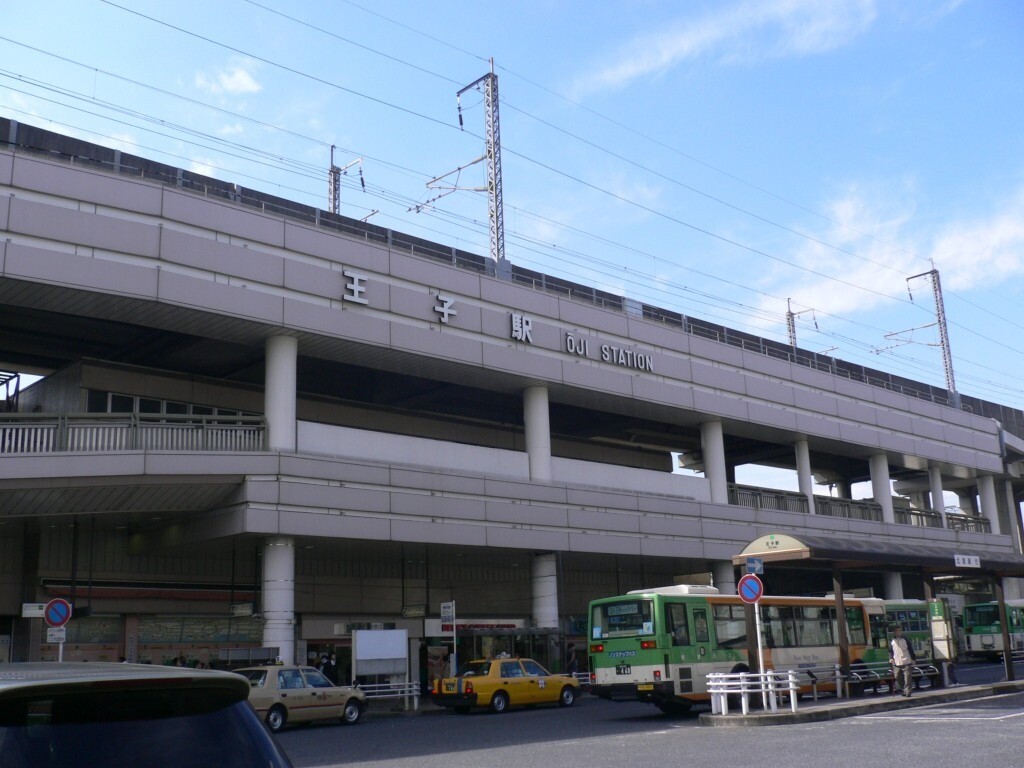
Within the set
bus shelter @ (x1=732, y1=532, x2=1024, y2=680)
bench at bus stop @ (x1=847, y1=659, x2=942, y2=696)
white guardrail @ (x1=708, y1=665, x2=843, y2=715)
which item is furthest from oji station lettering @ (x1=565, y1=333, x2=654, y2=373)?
white guardrail @ (x1=708, y1=665, x2=843, y2=715)

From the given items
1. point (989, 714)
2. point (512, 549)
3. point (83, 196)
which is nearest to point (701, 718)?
point (989, 714)

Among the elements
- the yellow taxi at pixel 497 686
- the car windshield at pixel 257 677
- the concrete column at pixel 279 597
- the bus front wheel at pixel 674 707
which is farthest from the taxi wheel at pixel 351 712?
the bus front wheel at pixel 674 707

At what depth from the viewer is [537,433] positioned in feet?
108

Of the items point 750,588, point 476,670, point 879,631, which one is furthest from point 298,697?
point 879,631

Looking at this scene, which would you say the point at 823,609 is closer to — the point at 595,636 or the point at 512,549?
the point at 595,636

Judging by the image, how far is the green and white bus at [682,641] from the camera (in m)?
22.6

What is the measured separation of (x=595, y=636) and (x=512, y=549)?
7723 millimetres

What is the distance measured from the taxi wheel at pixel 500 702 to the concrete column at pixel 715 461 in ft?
47.1

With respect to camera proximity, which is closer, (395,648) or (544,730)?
(544,730)

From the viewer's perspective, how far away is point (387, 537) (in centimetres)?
2811

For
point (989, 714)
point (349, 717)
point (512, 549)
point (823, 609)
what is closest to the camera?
point (989, 714)

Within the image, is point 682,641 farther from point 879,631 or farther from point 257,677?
point 257,677

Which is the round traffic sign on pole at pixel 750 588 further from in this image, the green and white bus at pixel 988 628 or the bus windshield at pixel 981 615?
the bus windshield at pixel 981 615

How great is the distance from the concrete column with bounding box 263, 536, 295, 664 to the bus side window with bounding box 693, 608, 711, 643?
9947mm
